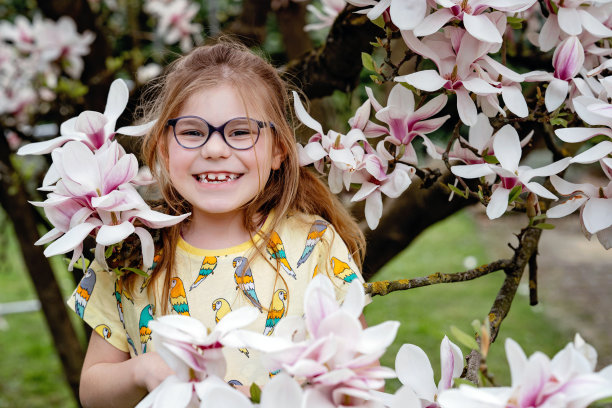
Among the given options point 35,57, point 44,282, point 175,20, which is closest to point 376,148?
point 44,282

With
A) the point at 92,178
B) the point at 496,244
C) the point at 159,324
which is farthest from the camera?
the point at 496,244

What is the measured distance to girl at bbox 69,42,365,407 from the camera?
1400 millimetres

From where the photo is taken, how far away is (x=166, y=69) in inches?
66.2

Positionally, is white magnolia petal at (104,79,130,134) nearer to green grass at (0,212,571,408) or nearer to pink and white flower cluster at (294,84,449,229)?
pink and white flower cluster at (294,84,449,229)

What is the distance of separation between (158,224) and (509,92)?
2.04ft

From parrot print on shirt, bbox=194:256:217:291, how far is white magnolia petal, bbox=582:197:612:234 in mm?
698

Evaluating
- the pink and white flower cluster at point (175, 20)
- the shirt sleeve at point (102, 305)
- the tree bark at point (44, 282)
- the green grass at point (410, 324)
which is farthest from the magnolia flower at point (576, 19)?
the pink and white flower cluster at point (175, 20)

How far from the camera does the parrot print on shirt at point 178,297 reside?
1.43 meters

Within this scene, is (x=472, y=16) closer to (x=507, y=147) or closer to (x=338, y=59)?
(x=507, y=147)

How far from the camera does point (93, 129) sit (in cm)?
129

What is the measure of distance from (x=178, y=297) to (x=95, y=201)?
40 cm

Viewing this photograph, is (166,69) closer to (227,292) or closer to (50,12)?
(227,292)

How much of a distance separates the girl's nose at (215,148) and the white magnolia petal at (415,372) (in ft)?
1.75

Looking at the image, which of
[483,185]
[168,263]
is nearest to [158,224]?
[168,263]
